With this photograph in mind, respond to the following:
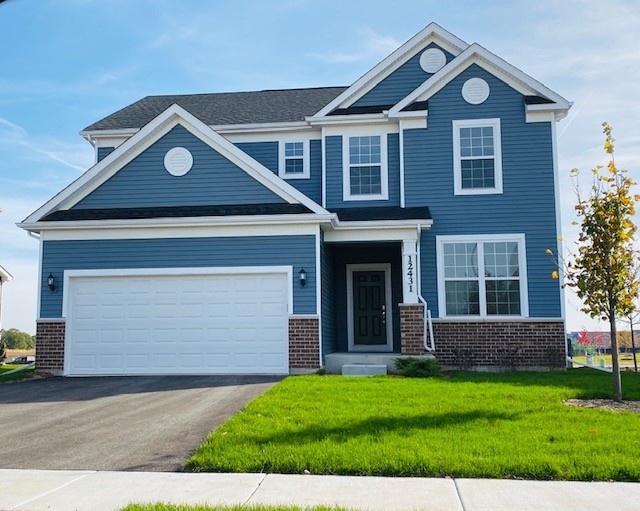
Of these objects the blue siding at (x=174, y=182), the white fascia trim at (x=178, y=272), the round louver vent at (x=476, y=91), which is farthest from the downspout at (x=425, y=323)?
the blue siding at (x=174, y=182)

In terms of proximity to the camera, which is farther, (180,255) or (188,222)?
(180,255)

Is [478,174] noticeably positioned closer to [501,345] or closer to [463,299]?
[463,299]

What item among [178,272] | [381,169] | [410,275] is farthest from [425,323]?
[178,272]

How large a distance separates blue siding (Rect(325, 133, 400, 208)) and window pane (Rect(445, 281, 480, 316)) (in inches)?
107

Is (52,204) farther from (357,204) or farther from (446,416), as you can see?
(446,416)

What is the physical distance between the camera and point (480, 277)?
16.3 meters

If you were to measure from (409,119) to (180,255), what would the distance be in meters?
6.88

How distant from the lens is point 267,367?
47.7 ft

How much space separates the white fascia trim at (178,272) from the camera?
14.7m

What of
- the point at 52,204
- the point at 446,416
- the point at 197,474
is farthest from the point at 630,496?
the point at 52,204

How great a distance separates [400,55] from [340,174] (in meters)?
3.71

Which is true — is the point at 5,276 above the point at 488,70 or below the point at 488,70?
below

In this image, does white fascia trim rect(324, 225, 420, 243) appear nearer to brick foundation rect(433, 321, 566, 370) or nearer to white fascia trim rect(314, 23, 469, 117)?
brick foundation rect(433, 321, 566, 370)

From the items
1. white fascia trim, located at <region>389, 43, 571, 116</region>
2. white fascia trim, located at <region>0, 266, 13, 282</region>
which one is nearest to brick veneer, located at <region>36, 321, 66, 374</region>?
white fascia trim, located at <region>389, 43, 571, 116</region>
